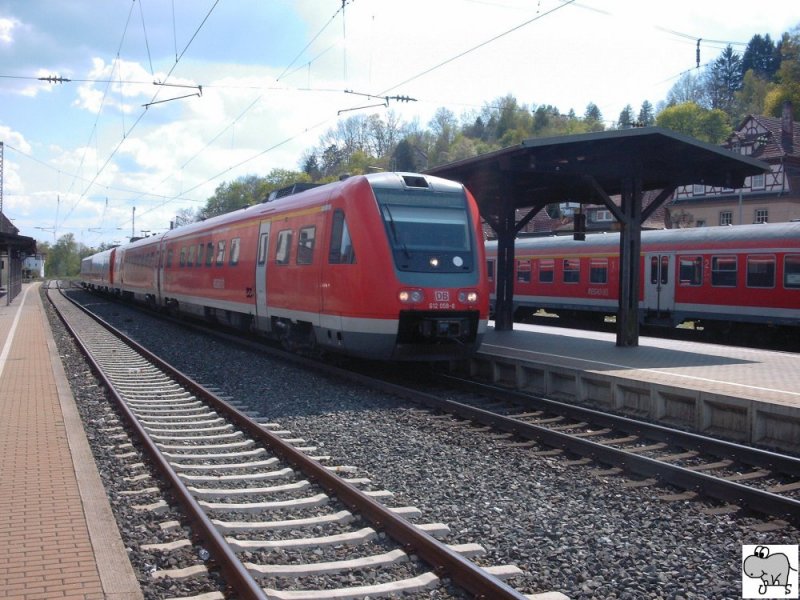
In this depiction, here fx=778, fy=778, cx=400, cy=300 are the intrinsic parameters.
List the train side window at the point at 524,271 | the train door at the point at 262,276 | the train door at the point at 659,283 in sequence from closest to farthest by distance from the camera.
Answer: the train door at the point at 262,276 < the train door at the point at 659,283 < the train side window at the point at 524,271

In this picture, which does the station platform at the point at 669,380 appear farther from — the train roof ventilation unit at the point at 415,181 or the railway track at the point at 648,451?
the train roof ventilation unit at the point at 415,181

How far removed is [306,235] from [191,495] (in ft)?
25.7

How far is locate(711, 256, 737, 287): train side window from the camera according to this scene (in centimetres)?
Result: 2056

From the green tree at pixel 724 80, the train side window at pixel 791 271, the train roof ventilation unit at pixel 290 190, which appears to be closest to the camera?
the train roof ventilation unit at pixel 290 190

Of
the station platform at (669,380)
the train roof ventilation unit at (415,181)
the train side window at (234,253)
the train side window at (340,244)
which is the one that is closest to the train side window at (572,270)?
the station platform at (669,380)

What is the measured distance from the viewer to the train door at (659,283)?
22344 mm

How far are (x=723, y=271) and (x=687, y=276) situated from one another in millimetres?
1210

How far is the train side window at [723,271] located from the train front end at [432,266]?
11.1m

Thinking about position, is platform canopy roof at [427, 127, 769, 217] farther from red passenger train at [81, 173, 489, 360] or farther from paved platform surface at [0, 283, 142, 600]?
paved platform surface at [0, 283, 142, 600]

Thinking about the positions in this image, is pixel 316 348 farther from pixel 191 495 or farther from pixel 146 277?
pixel 146 277

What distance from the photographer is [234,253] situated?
18594mm

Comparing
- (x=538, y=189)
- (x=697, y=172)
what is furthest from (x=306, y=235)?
(x=697, y=172)

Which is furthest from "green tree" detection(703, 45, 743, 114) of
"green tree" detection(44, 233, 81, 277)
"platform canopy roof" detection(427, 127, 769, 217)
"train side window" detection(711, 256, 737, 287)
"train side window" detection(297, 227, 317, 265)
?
"green tree" detection(44, 233, 81, 277)

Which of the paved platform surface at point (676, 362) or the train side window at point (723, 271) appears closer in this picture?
the paved platform surface at point (676, 362)
